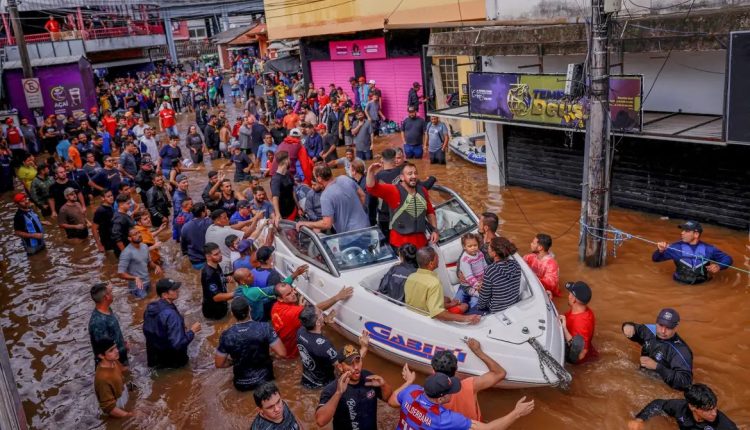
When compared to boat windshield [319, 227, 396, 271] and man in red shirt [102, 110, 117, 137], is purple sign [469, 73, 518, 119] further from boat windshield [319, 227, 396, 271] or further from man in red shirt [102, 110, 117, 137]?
man in red shirt [102, 110, 117, 137]

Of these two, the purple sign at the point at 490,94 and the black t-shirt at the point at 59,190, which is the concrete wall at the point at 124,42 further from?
the purple sign at the point at 490,94

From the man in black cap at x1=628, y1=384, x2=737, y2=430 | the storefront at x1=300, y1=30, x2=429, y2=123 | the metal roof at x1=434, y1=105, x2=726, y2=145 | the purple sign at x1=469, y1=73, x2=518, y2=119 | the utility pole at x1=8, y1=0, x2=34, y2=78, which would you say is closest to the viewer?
the man in black cap at x1=628, y1=384, x2=737, y2=430

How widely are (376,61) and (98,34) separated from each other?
2877 centimetres

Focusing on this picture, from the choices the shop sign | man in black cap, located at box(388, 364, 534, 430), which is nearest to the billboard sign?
man in black cap, located at box(388, 364, 534, 430)

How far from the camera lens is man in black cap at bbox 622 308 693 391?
19.0 feet

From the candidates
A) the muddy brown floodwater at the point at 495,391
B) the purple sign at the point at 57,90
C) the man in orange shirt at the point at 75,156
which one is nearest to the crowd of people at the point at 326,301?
the muddy brown floodwater at the point at 495,391

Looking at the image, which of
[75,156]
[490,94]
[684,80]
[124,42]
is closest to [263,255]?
[490,94]

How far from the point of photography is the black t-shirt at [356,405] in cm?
507

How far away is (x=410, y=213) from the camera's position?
25.0 feet

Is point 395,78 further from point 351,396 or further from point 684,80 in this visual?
point 351,396

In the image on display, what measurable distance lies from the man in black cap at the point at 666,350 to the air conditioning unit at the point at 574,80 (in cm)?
381

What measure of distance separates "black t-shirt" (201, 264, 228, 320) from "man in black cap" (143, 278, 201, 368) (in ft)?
2.93

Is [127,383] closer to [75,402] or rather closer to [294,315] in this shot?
[75,402]

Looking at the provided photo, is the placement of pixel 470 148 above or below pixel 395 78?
below
